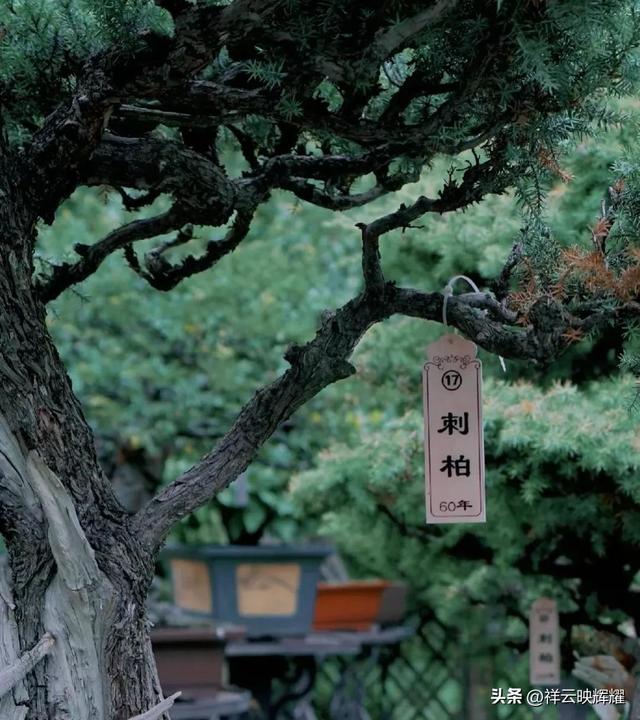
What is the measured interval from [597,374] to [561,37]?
1357mm

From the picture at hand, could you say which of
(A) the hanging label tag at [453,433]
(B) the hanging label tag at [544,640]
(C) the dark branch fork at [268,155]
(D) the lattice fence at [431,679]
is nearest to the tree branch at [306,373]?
(C) the dark branch fork at [268,155]

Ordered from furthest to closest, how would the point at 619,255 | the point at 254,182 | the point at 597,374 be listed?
1. the point at 597,374
2. the point at 254,182
3. the point at 619,255

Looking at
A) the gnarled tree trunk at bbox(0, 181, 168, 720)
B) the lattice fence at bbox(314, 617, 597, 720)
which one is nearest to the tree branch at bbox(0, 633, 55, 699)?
the gnarled tree trunk at bbox(0, 181, 168, 720)

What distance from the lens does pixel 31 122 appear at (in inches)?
53.4

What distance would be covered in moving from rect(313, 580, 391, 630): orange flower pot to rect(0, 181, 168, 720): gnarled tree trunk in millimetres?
2325

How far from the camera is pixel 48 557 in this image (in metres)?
1.13

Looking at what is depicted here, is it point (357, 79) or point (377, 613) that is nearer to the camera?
point (357, 79)

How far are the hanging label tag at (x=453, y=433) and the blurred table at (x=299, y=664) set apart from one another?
166 cm

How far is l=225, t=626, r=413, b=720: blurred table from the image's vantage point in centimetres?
302

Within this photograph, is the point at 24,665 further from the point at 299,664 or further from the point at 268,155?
the point at 299,664

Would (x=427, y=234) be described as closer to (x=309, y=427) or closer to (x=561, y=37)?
(x=561, y=37)

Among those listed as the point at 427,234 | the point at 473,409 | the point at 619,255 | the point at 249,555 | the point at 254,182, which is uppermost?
the point at 427,234

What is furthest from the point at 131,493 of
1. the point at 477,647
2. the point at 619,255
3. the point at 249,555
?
the point at 619,255

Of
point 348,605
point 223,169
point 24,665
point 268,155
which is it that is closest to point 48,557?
point 24,665
